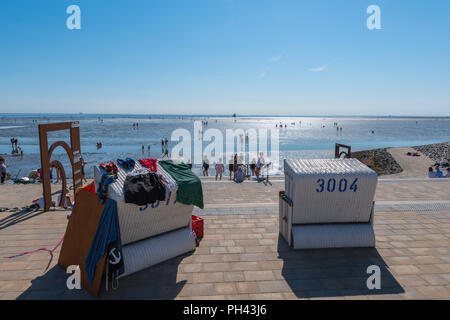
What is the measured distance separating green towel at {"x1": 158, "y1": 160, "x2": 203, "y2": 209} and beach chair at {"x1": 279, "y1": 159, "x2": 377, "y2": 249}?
2.03m

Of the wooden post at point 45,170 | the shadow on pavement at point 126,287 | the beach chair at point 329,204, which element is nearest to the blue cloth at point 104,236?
the shadow on pavement at point 126,287

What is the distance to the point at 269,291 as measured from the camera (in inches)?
179

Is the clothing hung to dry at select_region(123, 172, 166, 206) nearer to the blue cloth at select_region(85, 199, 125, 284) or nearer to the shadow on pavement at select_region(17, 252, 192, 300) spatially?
the blue cloth at select_region(85, 199, 125, 284)

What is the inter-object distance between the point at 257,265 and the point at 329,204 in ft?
6.69

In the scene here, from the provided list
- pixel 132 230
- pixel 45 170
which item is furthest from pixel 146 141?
pixel 132 230

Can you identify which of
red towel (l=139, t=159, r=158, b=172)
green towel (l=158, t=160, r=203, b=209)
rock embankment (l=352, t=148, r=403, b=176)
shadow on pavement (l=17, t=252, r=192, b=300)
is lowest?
rock embankment (l=352, t=148, r=403, b=176)

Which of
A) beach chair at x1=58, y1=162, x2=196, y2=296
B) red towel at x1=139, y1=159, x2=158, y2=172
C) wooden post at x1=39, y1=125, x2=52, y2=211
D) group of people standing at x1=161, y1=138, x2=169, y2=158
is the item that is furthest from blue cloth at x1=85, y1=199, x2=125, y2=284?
group of people standing at x1=161, y1=138, x2=169, y2=158

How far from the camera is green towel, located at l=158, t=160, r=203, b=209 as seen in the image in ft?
17.7

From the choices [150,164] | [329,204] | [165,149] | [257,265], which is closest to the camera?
[257,265]

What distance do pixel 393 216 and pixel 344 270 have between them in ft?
12.9

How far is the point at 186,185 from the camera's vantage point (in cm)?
543

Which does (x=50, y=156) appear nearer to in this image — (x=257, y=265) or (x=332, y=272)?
(x=257, y=265)
